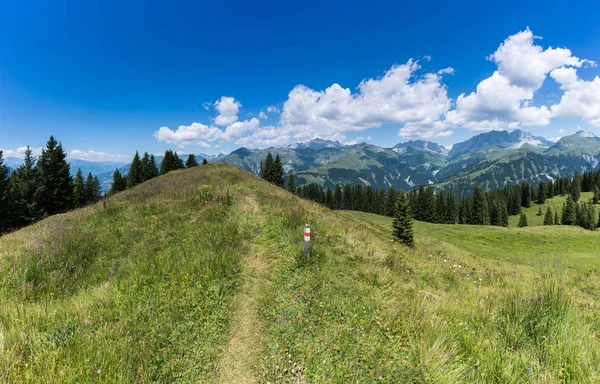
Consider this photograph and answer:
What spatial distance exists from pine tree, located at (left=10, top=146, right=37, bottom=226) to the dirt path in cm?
4779

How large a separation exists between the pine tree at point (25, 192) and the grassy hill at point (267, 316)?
40.1 metres

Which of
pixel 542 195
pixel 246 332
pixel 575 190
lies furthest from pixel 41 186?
pixel 575 190

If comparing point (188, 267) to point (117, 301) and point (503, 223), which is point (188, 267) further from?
point (503, 223)

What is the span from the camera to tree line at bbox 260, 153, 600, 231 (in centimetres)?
8700

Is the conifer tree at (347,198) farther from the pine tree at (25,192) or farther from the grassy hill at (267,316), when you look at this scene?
the grassy hill at (267,316)

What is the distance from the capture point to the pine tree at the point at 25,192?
117 feet

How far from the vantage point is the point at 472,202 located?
9956 centimetres

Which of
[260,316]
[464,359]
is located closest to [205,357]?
[260,316]

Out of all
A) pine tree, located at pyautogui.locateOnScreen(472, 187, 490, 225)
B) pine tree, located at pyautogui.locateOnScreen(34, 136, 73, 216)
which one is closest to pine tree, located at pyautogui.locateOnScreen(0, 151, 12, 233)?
pine tree, located at pyautogui.locateOnScreen(34, 136, 73, 216)

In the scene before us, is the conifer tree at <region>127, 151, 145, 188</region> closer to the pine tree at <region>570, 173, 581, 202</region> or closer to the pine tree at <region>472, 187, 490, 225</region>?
the pine tree at <region>472, 187, 490, 225</region>

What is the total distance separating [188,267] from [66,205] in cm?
5095

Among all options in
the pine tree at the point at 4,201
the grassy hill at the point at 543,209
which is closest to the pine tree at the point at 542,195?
the grassy hill at the point at 543,209

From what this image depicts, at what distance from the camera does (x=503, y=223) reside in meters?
98.5

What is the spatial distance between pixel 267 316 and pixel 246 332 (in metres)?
0.63
